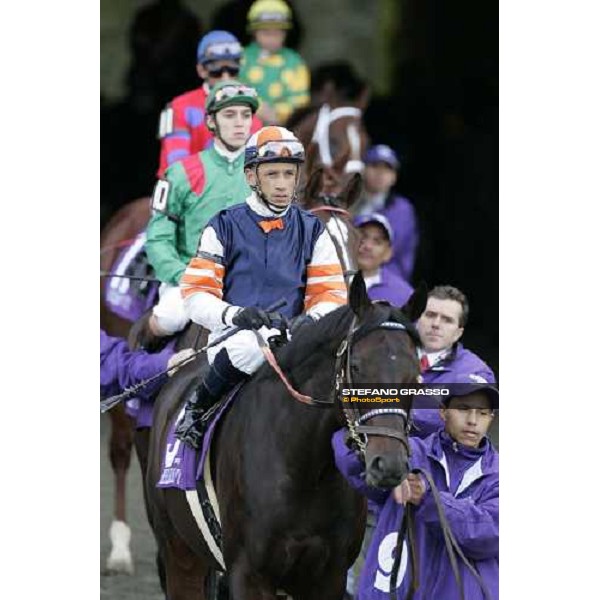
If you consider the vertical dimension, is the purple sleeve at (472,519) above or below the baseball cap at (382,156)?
below

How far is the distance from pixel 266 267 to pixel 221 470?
80 centimetres

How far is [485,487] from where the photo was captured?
272 inches

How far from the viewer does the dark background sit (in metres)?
7.73

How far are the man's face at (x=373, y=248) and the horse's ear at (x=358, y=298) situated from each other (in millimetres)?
2832

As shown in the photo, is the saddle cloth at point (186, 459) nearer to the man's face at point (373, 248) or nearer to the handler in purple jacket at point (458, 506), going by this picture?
the handler in purple jacket at point (458, 506)

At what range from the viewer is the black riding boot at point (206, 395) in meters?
7.03

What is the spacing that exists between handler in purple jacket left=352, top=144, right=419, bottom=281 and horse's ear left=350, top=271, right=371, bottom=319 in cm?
296

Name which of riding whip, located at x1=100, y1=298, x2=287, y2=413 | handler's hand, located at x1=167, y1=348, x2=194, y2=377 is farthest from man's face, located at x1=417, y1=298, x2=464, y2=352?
handler's hand, located at x1=167, y1=348, x2=194, y2=377

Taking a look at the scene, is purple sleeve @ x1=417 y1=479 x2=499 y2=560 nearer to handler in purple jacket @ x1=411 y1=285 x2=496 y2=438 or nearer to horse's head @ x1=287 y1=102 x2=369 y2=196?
handler in purple jacket @ x1=411 y1=285 x2=496 y2=438

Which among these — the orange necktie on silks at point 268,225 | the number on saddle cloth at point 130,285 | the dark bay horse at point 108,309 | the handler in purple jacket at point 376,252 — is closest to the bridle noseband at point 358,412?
→ the orange necktie on silks at point 268,225

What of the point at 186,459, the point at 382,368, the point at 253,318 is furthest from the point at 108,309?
the point at 382,368

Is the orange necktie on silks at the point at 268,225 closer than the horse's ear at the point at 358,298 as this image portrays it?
No

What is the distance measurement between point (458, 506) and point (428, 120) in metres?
2.65

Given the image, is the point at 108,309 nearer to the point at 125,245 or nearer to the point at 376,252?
the point at 125,245
